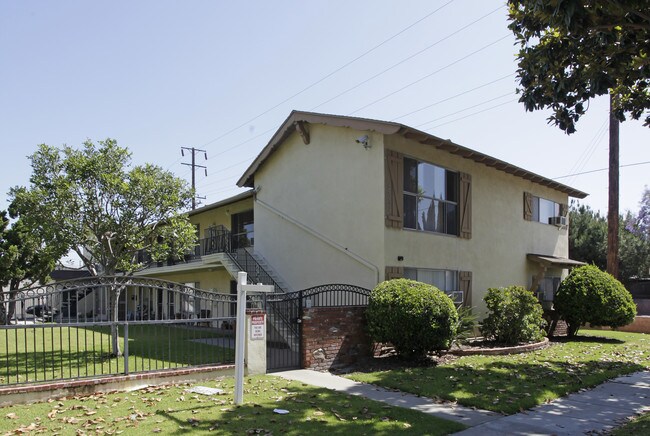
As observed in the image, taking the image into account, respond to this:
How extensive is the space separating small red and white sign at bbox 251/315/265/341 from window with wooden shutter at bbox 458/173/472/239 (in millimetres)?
8310

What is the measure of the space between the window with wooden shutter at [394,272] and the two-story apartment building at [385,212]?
0.10 feet

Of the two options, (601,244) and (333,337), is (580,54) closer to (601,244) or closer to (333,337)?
(333,337)

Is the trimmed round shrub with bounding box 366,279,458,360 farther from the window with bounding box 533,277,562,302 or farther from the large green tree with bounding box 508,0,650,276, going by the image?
the window with bounding box 533,277,562,302

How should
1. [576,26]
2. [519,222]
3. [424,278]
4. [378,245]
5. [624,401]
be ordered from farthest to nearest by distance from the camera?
[519,222] → [424,278] → [378,245] → [624,401] → [576,26]

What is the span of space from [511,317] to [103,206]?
1101 centimetres

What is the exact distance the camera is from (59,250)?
12.4 meters

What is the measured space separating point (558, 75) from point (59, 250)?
1161 cm

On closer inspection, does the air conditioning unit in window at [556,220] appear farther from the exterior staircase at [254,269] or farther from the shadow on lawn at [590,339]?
the exterior staircase at [254,269]

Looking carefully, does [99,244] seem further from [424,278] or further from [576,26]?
[576,26]

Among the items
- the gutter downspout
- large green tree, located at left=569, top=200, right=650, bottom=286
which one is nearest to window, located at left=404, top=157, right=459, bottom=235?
the gutter downspout

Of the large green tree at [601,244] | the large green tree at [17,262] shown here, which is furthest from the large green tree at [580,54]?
the large green tree at [601,244]

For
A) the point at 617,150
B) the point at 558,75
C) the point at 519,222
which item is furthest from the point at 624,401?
the point at 617,150

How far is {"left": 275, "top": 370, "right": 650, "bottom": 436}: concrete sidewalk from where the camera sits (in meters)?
6.76

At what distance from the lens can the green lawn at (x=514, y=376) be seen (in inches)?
328
